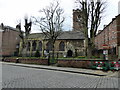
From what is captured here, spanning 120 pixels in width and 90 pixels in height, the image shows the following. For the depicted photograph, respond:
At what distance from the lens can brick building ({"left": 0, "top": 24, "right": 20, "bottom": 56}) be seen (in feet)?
150

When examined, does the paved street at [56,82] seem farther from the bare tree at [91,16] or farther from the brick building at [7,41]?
the brick building at [7,41]

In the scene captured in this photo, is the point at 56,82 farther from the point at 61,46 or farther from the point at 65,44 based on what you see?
the point at 61,46

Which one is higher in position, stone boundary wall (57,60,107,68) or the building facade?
the building facade

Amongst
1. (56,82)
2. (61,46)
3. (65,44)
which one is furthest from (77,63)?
(61,46)

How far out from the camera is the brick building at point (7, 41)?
4566cm

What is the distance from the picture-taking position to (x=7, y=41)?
4706cm

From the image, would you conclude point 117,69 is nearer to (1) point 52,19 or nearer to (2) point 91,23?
(2) point 91,23

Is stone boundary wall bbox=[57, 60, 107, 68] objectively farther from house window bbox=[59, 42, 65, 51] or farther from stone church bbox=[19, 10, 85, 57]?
house window bbox=[59, 42, 65, 51]

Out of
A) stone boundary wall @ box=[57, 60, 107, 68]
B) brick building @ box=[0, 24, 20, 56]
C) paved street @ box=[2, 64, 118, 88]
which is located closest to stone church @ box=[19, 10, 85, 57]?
brick building @ box=[0, 24, 20, 56]

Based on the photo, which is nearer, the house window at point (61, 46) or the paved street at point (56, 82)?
the paved street at point (56, 82)

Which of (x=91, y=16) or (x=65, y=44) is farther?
(x=65, y=44)

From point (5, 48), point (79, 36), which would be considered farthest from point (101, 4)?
point (5, 48)

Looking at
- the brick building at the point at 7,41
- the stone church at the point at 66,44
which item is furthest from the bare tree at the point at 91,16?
the brick building at the point at 7,41

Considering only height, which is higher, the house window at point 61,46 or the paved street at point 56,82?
the house window at point 61,46
